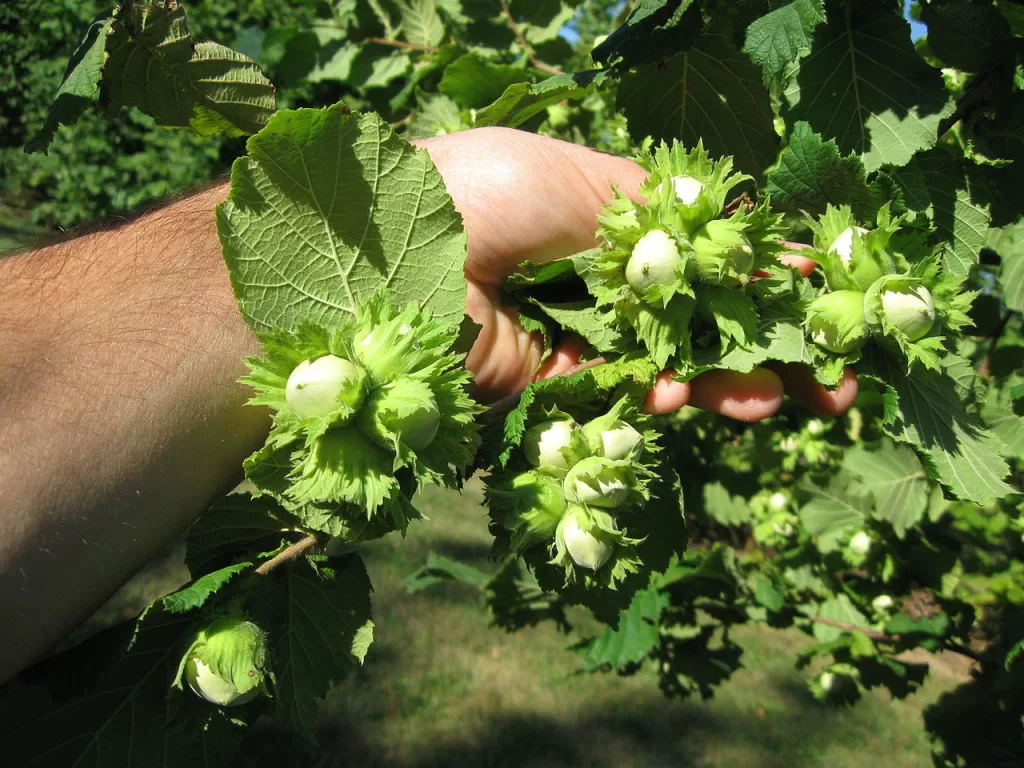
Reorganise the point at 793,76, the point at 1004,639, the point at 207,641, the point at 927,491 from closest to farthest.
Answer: the point at 207,641
the point at 793,76
the point at 1004,639
the point at 927,491

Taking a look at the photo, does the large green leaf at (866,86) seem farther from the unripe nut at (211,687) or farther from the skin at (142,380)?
the unripe nut at (211,687)

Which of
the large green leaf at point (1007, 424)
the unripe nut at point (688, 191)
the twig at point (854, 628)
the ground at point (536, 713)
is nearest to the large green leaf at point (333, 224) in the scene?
the unripe nut at point (688, 191)

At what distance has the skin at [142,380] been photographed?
136 centimetres

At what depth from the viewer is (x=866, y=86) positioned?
162 cm

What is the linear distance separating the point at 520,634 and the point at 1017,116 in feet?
19.2

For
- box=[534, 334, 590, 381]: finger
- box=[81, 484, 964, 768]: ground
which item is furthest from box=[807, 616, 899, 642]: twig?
box=[81, 484, 964, 768]: ground

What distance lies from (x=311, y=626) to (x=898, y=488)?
239 centimetres

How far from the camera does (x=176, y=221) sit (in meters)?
1.61

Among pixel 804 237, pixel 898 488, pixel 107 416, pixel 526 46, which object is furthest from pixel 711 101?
pixel 898 488

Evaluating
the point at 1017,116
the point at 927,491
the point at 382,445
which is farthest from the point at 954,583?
the point at 382,445

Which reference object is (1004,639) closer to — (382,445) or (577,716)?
(382,445)

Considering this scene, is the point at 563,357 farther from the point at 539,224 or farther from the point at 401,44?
the point at 401,44

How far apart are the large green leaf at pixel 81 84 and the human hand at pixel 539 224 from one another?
2.20 feet

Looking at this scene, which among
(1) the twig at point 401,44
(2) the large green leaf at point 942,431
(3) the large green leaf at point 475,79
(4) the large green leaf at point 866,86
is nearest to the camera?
(2) the large green leaf at point 942,431
